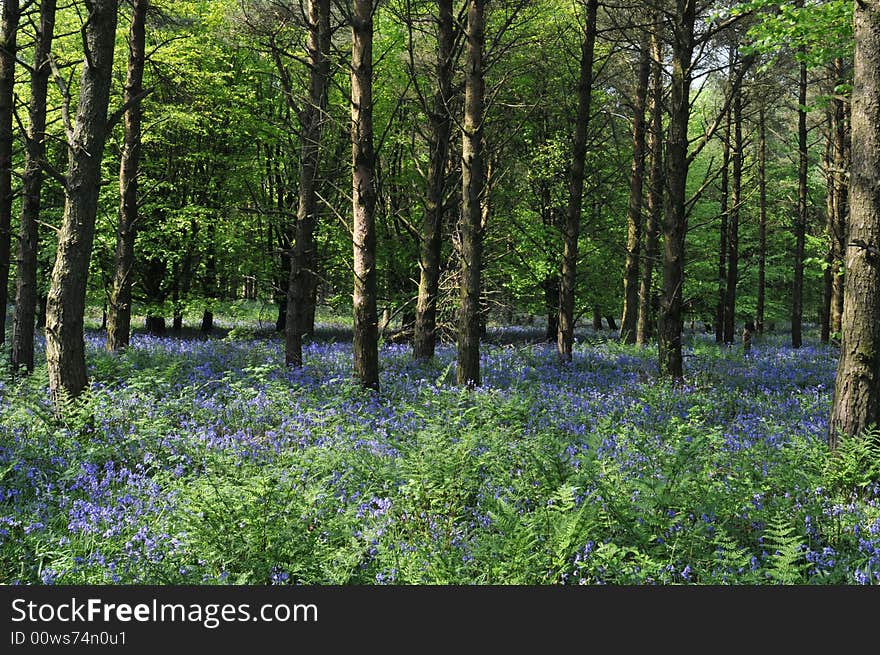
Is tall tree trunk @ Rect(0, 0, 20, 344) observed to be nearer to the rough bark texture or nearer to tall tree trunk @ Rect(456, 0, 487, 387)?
the rough bark texture

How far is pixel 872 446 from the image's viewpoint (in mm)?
6434

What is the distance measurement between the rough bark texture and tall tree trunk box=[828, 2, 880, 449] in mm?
8021

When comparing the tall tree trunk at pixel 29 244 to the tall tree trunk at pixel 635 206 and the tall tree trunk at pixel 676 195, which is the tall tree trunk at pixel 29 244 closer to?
the tall tree trunk at pixel 676 195

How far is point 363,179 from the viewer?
9.66 metres

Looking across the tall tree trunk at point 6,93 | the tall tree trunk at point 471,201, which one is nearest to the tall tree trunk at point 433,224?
the tall tree trunk at point 471,201

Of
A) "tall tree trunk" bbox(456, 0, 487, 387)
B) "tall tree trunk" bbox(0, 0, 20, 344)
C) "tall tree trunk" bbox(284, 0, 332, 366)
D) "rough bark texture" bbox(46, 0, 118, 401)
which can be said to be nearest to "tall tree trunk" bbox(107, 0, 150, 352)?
"tall tree trunk" bbox(0, 0, 20, 344)

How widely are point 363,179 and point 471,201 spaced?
1687 mm

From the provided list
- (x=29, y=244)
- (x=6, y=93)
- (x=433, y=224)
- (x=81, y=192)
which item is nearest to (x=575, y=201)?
(x=433, y=224)

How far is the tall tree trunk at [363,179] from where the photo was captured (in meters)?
9.70

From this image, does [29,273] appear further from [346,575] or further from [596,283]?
[596,283]

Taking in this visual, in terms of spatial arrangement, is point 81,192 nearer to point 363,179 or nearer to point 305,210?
point 363,179

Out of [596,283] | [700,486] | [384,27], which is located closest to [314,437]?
[700,486]

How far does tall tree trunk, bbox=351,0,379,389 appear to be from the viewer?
9.70 metres

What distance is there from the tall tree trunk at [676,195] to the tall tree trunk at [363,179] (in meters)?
4.89
